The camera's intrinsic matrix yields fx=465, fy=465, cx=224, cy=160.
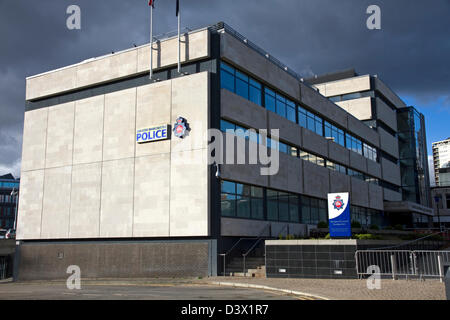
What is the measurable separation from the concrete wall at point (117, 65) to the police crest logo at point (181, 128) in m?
4.24

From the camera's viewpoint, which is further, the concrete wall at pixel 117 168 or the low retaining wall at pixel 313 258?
the concrete wall at pixel 117 168

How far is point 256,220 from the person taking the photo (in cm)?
3162

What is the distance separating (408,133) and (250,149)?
1821 inches

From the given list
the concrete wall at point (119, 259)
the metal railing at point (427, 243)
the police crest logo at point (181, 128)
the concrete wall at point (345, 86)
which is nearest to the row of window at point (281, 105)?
the police crest logo at point (181, 128)

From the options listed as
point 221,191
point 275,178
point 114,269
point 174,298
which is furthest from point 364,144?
point 174,298

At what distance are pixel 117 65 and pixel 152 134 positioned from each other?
266 inches

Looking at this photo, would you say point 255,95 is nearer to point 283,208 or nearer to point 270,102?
point 270,102

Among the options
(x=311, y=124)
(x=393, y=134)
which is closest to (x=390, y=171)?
(x=393, y=134)

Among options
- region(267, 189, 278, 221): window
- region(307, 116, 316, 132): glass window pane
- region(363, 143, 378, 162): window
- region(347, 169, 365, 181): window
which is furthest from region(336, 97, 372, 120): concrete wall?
region(267, 189, 278, 221): window

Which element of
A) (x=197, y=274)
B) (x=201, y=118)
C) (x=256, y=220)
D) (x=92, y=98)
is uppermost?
(x=92, y=98)

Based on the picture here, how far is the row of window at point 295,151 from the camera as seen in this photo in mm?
30436

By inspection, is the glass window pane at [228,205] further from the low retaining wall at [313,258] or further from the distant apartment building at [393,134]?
the distant apartment building at [393,134]

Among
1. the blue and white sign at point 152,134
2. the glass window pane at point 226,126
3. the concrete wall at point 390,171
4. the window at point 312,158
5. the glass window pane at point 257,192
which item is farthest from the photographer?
the concrete wall at point 390,171

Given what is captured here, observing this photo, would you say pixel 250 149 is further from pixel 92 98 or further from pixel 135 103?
pixel 92 98
